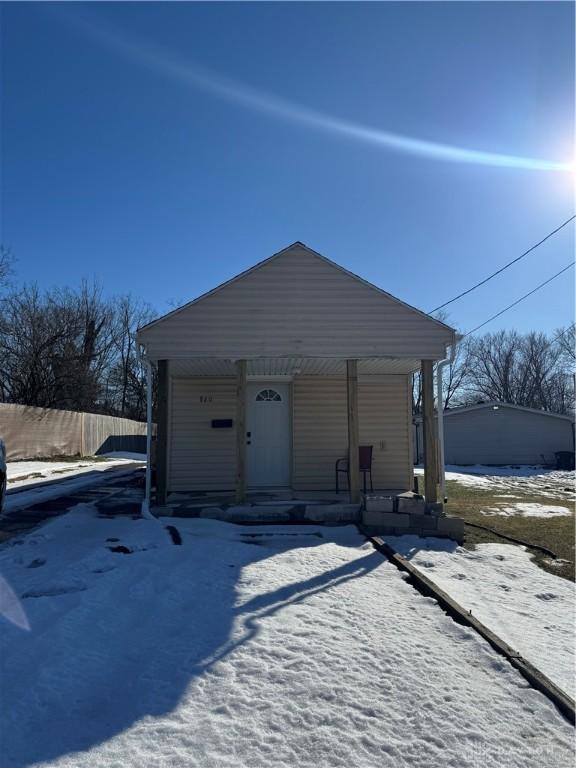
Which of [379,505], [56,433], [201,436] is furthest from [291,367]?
[56,433]

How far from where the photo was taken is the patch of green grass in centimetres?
636

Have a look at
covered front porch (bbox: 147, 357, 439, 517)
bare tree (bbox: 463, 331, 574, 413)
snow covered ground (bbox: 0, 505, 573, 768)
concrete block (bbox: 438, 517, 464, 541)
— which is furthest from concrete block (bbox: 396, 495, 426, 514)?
bare tree (bbox: 463, 331, 574, 413)

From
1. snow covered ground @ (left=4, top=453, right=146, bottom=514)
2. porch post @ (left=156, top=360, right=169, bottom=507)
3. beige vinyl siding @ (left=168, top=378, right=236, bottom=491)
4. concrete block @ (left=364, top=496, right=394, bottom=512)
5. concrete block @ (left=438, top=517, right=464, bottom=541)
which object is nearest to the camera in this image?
concrete block @ (left=438, top=517, right=464, bottom=541)

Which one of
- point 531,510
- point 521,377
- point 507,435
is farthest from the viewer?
point 521,377

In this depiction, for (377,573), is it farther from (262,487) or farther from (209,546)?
(262,487)

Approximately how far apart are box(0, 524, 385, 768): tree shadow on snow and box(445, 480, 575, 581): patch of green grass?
2518 mm

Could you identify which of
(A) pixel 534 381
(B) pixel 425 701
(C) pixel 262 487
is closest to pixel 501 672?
(B) pixel 425 701

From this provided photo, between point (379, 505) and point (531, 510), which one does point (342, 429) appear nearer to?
point (379, 505)

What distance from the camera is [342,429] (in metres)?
10.8

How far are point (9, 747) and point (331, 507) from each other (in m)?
6.09

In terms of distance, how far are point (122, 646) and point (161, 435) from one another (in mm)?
5565

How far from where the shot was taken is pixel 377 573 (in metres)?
5.33

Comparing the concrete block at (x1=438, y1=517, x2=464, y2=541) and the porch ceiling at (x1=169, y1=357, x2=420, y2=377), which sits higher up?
the porch ceiling at (x1=169, y1=357, x2=420, y2=377)

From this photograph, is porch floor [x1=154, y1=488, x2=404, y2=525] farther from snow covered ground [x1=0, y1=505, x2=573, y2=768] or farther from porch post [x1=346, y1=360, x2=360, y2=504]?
snow covered ground [x1=0, y1=505, x2=573, y2=768]
